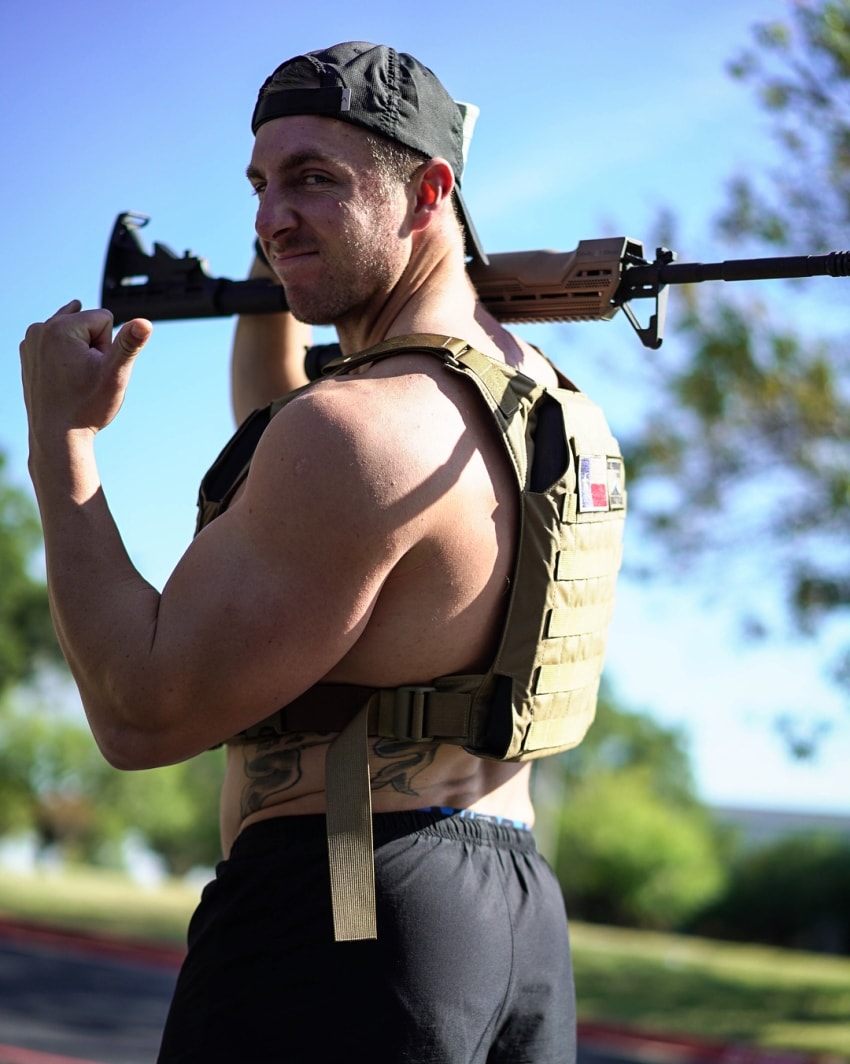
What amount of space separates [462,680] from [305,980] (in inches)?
19.1

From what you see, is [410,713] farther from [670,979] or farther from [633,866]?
[633,866]

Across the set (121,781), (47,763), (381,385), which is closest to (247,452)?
(381,385)

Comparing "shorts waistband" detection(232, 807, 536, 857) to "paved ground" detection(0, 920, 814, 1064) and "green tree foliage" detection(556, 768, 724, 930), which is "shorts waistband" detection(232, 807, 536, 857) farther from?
"green tree foliage" detection(556, 768, 724, 930)

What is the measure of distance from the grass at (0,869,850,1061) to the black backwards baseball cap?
1281 centimetres

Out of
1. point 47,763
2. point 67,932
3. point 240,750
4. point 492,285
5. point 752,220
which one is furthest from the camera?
point 47,763

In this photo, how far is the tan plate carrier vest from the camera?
195 cm

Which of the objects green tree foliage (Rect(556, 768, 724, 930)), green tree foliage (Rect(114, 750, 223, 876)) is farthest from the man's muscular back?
green tree foliage (Rect(114, 750, 223, 876))

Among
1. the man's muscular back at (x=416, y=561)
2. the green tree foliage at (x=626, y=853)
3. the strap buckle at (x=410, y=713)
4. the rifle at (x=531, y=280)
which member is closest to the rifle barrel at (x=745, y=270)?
the rifle at (x=531, y=280)

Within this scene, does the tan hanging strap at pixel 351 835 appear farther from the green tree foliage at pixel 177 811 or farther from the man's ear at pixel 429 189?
the green tree foliage at pixel 177 811

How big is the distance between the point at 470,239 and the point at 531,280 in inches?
6.2

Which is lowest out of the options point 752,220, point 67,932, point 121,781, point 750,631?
point 121,781

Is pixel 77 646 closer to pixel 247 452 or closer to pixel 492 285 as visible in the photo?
pixel 247 452

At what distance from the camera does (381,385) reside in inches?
77.3

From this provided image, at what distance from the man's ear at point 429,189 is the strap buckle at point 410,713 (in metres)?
0.83
